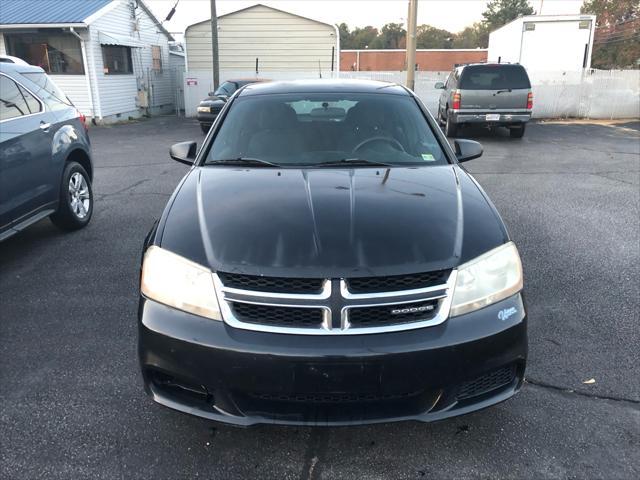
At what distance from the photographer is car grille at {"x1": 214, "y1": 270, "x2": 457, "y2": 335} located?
2.06 m

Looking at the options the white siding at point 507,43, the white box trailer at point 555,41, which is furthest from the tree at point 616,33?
the white box trailer at point 555,41

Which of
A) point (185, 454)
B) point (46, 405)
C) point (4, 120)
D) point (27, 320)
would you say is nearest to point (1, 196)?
point (4, 120)

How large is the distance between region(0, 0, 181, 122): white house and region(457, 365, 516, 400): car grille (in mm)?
18380

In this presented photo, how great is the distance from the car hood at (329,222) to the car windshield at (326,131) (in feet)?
1.11

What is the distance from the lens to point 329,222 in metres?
2.40

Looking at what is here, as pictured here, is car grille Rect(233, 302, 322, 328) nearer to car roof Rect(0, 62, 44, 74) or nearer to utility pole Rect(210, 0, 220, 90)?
car roof Rect(0, 62, 44, 74)

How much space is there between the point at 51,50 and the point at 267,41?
8.42m

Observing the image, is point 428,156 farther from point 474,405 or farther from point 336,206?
point 474,405

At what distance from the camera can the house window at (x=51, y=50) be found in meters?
17.6

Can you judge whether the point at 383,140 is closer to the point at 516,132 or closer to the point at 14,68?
the point at 14,68

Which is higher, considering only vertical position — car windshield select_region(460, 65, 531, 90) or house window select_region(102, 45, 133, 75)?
house window select_region(102, 45, 133, 75)

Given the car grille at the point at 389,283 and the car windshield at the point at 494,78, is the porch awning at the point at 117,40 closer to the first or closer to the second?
the car windshield at the point at 494,78

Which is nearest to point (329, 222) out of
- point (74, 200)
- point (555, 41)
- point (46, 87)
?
point (74, 200)

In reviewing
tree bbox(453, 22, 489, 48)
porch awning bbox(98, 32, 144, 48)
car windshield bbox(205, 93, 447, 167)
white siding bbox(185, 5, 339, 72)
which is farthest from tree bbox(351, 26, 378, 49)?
car windshield bbox(205, 93, 447, 167)
